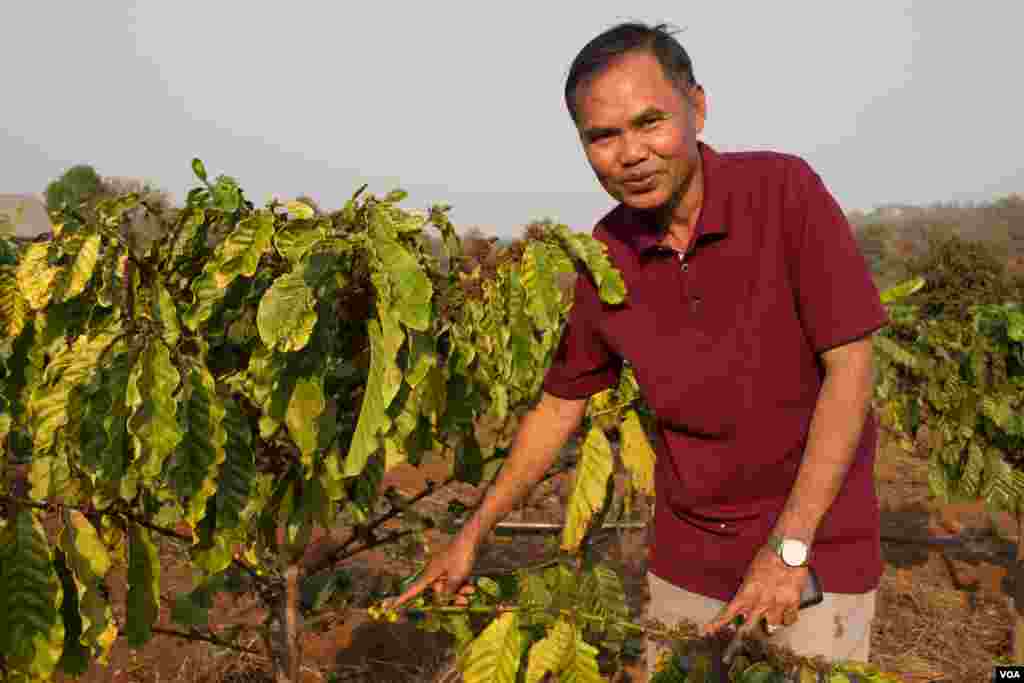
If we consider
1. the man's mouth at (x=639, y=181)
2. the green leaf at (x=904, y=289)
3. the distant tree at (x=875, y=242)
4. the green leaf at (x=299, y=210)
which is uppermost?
the man's mouth at (x=639, y=181)

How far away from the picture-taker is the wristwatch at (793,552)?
49.5 inches

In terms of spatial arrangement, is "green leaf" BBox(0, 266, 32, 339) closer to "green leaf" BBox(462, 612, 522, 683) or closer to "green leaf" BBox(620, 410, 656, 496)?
"green leaf" BBox(462, 612, 522, 683)

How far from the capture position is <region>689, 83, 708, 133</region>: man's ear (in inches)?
59.6

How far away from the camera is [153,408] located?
125 cm

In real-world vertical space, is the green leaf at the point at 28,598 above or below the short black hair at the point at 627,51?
below

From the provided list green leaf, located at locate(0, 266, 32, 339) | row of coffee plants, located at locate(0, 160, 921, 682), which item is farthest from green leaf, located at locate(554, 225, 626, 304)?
green leaf, located at locate(0, 266, 32, 339)

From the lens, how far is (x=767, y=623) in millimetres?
1224

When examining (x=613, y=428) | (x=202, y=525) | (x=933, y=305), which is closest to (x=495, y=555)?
(x=613, y=428)

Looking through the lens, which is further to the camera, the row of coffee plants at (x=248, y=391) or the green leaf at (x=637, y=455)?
the green leaf at (x=637, y=455)

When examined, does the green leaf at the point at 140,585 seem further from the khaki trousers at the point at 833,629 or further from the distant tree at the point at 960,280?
the distant tree at the point at 960,280

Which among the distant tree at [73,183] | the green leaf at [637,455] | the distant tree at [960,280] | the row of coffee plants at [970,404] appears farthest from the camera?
the distant tree at [73,183]

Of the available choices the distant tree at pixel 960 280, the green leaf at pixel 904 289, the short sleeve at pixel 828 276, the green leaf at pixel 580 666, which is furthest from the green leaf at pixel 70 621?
the distant tree at pixel 960 280

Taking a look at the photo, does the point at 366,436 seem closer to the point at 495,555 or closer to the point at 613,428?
the point at 613,428

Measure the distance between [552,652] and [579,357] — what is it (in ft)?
2.22
